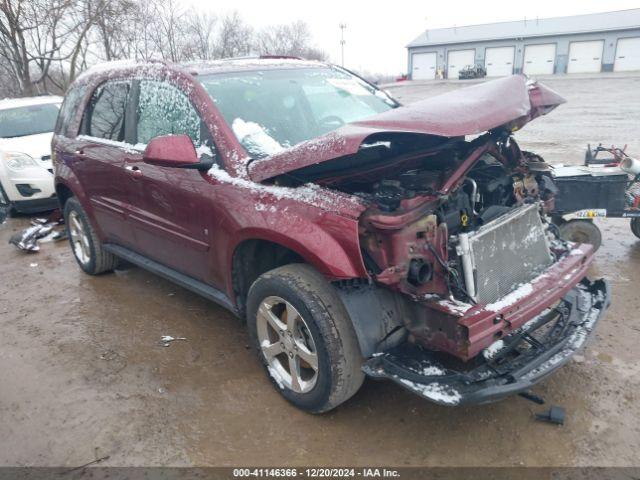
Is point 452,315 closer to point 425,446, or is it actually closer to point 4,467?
point 425,446

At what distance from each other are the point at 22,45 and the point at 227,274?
16218mm

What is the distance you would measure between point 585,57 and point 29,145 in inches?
1875

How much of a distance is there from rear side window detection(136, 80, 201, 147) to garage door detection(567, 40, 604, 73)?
48.7 meters

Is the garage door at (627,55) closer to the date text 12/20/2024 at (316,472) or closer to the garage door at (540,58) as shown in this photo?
→ the garage door at (540,58)

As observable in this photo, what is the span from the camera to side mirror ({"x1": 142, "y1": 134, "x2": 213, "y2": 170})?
2814mm

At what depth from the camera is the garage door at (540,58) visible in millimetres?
44156

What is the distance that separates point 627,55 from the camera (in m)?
41.6

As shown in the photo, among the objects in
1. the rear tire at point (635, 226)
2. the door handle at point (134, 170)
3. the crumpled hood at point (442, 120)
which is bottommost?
the rear tire at point (635, 226)

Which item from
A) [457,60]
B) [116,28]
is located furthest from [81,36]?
[457,60]

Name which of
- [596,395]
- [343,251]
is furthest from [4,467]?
[596,395]

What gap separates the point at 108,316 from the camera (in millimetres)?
4141

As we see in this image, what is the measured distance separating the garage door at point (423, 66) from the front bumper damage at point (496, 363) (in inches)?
1976

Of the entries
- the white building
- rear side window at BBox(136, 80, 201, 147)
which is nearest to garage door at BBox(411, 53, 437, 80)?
the white building

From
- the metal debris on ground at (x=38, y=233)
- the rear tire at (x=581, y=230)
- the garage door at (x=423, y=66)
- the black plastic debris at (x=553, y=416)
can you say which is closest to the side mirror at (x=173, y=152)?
the black plastic debris at (x=553, y=416)
